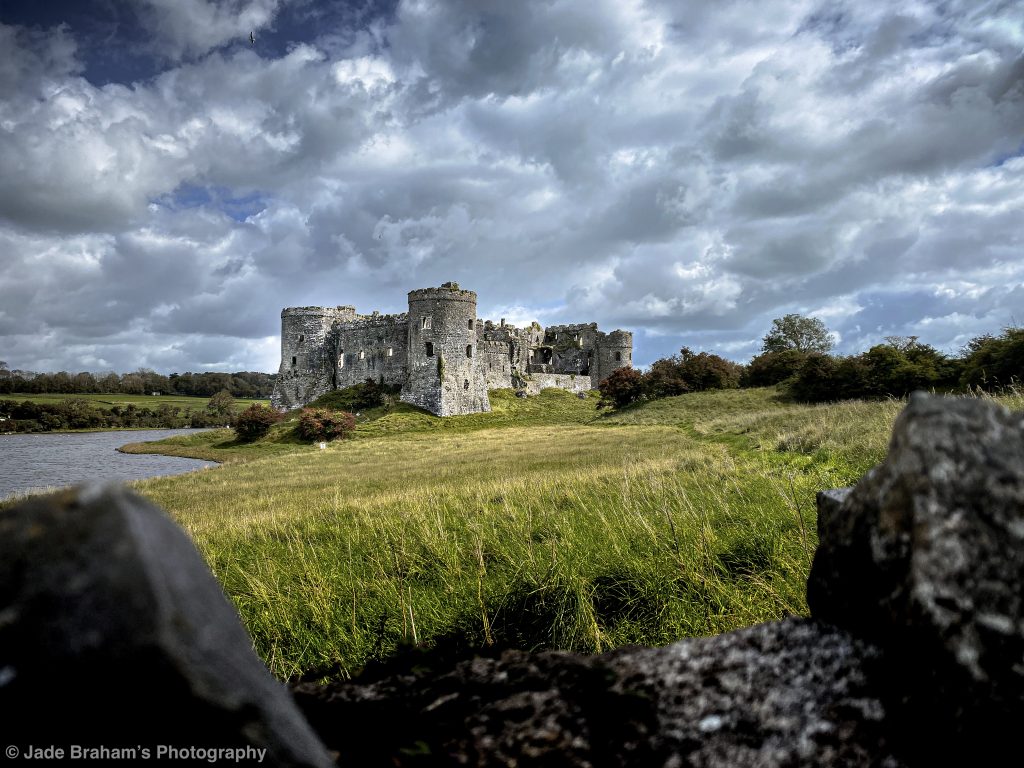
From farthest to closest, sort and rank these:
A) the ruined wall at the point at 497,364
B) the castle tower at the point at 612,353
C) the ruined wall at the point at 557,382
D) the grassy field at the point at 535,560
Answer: the castle tower at the point at 612,353
the ruined wall at the point at 557,382
the ruined wall at the point at 497,364
the grassy field at the point at 535,560

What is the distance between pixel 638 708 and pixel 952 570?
3.39 ft

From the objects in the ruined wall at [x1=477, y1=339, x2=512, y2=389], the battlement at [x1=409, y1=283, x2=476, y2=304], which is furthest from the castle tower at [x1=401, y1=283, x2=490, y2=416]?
the ruined wall at [x1=477, y1=339, x2=512, y2=389]

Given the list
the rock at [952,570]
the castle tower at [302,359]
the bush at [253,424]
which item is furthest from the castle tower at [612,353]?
the rock at [952,570]

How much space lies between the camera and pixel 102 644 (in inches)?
42.5

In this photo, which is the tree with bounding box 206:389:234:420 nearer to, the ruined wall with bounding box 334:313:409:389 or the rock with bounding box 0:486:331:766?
the ruined wall with bounding box 334:313:409:389

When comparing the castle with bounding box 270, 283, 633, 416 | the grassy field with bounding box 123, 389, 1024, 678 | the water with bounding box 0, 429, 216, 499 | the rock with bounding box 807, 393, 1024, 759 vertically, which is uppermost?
the castle with bounding box 270, 283, 633, 416

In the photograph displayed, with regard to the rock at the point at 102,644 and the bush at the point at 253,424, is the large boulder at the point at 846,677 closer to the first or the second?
the rock at the point at 102,644

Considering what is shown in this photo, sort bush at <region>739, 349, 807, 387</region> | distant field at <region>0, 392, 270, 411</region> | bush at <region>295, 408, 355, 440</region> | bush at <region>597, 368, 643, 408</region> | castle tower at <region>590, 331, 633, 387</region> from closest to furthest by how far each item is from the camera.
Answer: bush at <region>295, 408, 355, 440</region> → bush at <region>739, 349, 807, 387</region> → bush at <region>597, 368, 643, 408</region> → castle tower at <region>590, 331, 633, 387</region> → distant field at <region>0, 392, 270, 411</region>

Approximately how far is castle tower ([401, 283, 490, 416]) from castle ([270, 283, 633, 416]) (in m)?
0.11

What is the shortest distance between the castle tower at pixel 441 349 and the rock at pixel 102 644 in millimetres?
56021

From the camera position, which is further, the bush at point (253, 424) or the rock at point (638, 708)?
the bush at point (253, 424)

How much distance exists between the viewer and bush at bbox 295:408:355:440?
4834 cm

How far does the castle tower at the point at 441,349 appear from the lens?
57531 mm

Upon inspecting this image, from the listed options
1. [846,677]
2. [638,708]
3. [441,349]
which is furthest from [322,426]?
[846,677]
